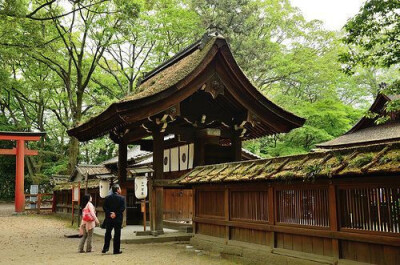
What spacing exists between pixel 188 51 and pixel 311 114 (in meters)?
11.8

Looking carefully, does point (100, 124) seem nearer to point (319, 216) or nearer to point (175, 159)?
point (175, 159)

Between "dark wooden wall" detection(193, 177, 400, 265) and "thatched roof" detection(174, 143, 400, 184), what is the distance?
1.15ft

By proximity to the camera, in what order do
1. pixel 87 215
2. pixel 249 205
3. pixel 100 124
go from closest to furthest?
pixel 249 205 → pixel 87 215 → pixel 100 124

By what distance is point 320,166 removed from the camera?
6.70 meters

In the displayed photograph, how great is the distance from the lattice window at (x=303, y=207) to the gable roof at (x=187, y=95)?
483 centimetres

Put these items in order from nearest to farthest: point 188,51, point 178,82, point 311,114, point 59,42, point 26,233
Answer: point 178,82
point 188,51
point 26,233
point 311,114
point 59,42

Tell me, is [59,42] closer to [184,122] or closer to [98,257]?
[184,122]

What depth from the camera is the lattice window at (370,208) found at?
582 cm

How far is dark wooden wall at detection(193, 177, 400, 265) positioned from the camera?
19.4ft

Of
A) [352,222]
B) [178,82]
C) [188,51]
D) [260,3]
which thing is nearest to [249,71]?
[260,3]

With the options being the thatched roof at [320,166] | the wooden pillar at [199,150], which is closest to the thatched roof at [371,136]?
the wooden pillar at [199,150]

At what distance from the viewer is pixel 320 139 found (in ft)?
78.7

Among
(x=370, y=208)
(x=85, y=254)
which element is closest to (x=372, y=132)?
(x=370, y=208)

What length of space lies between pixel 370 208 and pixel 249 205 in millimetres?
3205
